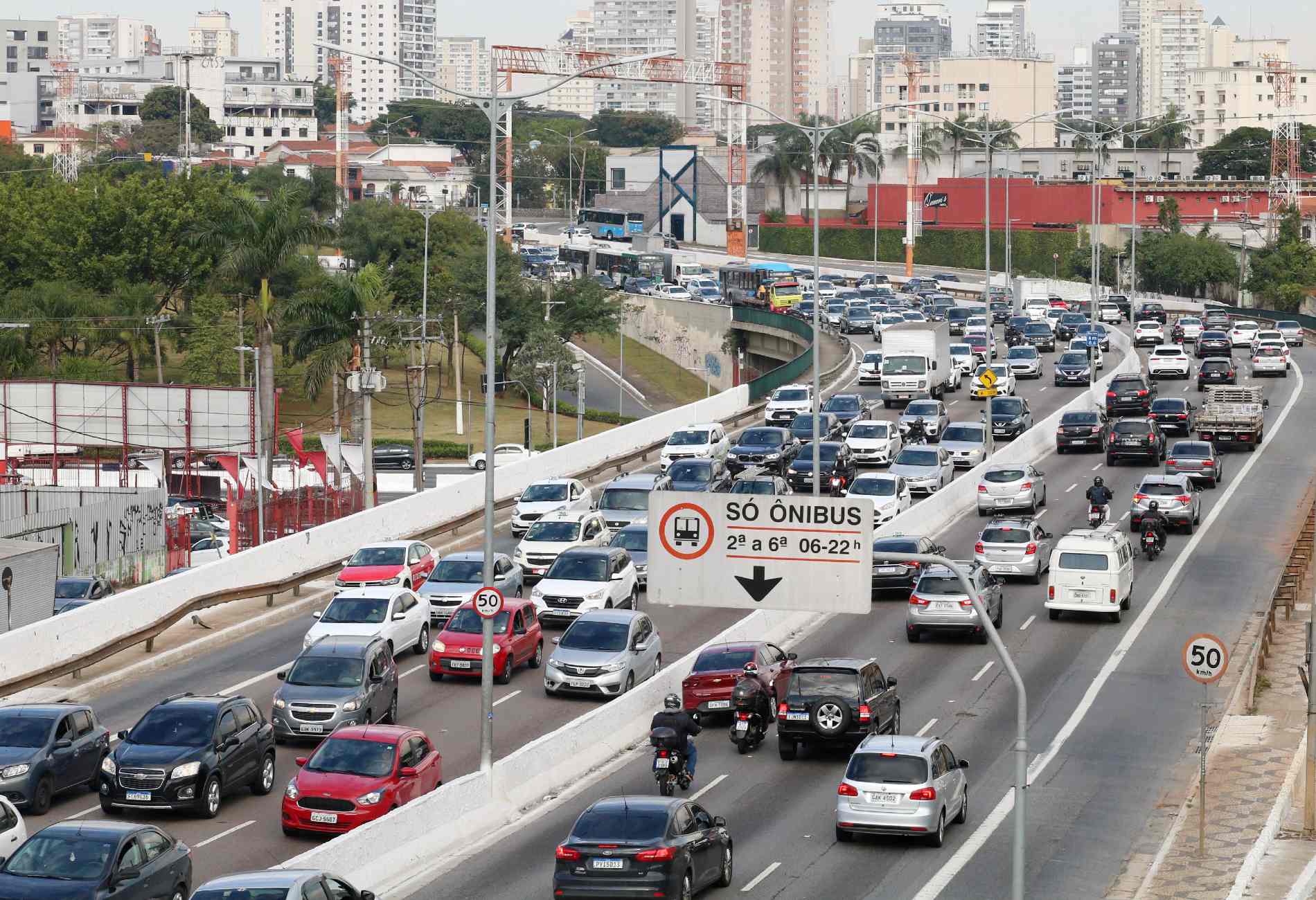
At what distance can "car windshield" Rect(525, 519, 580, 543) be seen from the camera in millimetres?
41750

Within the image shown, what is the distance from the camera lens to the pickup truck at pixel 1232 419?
5806 cm

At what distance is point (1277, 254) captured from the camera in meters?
136

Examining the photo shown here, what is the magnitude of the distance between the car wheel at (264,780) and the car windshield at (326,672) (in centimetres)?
250

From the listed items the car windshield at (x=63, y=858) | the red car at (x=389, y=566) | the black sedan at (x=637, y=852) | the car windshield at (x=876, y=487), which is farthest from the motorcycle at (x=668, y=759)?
the car windshield at (x=876, y=487)

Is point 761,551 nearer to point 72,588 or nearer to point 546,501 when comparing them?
point 72,588

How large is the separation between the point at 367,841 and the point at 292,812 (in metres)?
1.77

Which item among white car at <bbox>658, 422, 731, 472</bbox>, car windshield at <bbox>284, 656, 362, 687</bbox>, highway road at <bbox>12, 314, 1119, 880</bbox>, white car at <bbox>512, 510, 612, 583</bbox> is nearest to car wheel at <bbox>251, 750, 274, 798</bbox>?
highway road at <bbox>12, 314, 1119, 880</bbox>

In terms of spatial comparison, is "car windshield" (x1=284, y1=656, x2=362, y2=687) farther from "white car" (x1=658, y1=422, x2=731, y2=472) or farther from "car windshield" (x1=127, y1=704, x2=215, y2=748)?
"white car" (x1=658, y1=422, x2=731, y2=472)

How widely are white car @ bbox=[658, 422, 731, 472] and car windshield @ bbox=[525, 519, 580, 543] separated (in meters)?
12.7

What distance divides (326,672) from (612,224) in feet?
500

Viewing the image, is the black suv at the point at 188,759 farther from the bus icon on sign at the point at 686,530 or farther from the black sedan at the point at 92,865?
Result: the bus icon on sign at the point at 686,530

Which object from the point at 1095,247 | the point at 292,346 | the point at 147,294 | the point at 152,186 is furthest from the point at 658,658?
the point at 152,186

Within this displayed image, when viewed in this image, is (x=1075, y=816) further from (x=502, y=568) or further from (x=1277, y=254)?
(x=1277, y=254)

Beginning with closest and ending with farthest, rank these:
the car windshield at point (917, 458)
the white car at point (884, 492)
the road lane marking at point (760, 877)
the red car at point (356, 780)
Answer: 1. the road lane marking at point (760, 877)
2. the red car at point (356, 780)
3. the white car at point (884, 492)
4. the car windshield at point (917, 458)
